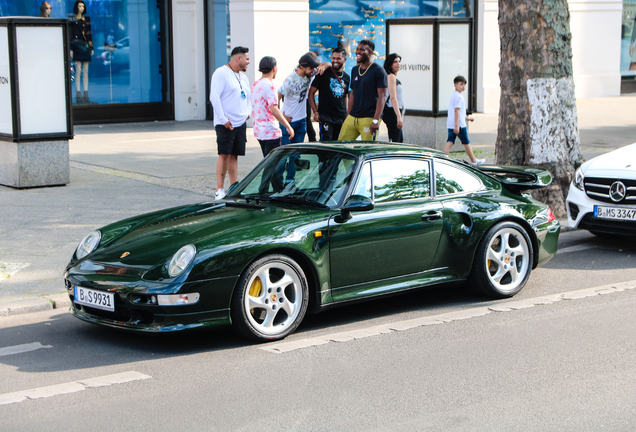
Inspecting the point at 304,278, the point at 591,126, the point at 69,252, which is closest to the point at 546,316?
the point at 304,278

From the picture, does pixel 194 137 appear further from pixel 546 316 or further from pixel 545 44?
pixel 546 316

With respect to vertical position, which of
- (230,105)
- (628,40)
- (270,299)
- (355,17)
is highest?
(355,17)

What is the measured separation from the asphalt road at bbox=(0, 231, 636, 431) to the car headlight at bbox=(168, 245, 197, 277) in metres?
0.58

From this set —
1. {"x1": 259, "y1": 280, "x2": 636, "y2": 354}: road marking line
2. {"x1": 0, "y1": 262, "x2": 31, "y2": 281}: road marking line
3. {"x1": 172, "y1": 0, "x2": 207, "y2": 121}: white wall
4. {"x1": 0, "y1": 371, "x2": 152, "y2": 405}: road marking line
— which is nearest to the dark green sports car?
{"x1": 259, "y1": 280, "x2": 636, "y2": 354}: road marking line

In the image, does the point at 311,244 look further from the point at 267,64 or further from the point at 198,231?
the point at 267,64

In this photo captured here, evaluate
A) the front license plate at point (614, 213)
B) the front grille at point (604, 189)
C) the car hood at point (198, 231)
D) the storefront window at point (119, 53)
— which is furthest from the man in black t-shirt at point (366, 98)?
the storefront window at point (119, 53)

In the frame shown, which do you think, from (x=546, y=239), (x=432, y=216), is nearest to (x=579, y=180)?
(x=546, y=239)

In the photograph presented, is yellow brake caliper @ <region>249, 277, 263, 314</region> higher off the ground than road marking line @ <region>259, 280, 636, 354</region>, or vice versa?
yellow brake caliper @ <region>249, 277, 263, 314</region>

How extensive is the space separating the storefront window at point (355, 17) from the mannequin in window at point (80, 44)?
5451 mm

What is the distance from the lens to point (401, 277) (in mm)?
6434

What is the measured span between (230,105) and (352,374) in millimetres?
6331

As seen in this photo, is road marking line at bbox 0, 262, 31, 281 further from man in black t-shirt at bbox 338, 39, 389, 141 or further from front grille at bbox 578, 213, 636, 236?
front grille at bbox 578, 213, 636, 236

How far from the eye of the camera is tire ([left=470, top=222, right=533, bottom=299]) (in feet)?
22.5

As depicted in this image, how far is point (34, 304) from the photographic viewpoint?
6812mm
